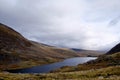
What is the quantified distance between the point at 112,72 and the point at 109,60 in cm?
9251

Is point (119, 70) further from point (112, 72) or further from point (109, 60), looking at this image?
point (109, 60)

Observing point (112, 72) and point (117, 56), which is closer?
point (112, 72)

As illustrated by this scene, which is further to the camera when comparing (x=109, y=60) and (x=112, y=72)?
(x=109, y=60)

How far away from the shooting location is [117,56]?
14862cm

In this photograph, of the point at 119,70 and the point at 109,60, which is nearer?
the point at 119,70

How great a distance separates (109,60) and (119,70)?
301 feet

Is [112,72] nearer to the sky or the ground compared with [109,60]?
nearer to the ground

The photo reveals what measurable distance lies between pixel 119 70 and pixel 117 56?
93929 mm

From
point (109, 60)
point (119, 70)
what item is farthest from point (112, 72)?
point (109, 60)

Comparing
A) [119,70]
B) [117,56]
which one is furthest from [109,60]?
[119,70]

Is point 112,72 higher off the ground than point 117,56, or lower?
lower

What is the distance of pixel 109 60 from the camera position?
147500mm

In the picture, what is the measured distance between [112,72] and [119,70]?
1.91 m

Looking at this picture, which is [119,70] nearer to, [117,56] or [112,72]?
[112,72]
